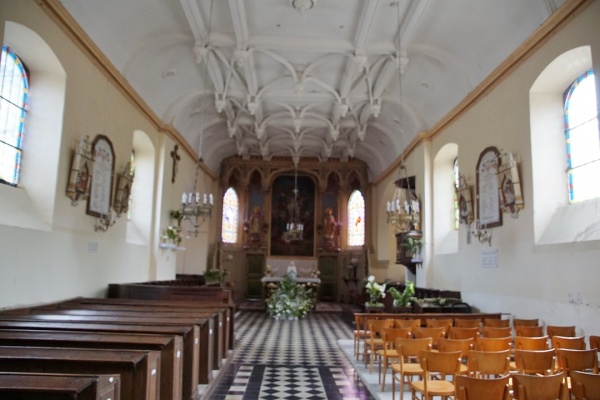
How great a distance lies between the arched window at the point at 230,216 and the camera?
21078 millimetres

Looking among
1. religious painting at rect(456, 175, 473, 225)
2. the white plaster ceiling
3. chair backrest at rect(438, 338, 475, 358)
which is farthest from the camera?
religious painting at rect(456, 175, 473, 225)

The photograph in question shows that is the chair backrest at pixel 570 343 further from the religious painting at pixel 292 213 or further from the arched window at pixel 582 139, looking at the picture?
the religious painting at pixel 292 213

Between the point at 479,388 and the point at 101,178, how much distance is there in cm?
800

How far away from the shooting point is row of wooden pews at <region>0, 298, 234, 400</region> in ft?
10.7

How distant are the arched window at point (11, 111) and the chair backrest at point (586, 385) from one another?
7.68 m

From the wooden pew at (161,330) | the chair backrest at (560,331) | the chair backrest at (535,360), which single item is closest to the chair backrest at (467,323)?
the chair backrest at (560,331)

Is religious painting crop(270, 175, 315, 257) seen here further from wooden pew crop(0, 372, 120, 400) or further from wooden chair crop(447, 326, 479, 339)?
wooden pew crop(0, 372, 120, 400)

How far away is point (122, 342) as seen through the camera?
391 centimetres

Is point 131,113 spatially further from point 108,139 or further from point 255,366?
point 255,366

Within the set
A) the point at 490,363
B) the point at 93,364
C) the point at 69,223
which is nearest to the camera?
the point at 93,364

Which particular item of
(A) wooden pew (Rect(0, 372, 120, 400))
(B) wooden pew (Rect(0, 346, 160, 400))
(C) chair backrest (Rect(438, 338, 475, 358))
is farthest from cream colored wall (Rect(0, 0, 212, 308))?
(C) chair backrest (Rect(438, 338, 475, 358))

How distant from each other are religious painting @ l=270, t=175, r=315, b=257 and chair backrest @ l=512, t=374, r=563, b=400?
17679 millimetres

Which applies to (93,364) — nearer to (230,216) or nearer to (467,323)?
(467,323)

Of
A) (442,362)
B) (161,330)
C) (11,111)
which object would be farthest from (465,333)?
(11,111)
